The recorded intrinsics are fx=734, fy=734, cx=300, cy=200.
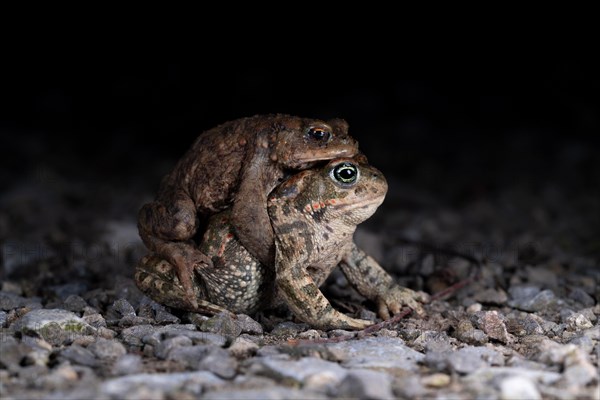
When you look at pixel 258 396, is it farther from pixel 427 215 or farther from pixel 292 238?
pixel 427 215

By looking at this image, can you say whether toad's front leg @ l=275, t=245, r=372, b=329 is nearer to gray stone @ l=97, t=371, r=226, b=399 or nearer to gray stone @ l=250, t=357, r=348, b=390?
gray stone @ l=250, t=357, r=348, b=390

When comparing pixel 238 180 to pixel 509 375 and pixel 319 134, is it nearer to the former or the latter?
pixel 319 134

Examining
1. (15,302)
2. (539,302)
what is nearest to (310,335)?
(539,302)

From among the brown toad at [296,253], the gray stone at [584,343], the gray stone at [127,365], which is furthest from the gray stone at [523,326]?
the gray stone at [127,365]

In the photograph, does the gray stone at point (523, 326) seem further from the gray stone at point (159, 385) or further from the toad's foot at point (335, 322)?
the gray stone at point (159, 385)

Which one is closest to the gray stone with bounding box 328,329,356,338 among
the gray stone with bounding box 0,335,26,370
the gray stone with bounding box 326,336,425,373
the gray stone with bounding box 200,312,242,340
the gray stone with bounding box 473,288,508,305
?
the gray stone with bounding box 326,336,425,373

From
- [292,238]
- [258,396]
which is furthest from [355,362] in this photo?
[292,238]

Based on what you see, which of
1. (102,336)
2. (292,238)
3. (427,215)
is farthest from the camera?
(427,215)
